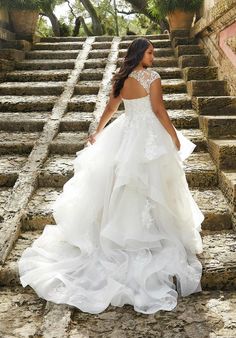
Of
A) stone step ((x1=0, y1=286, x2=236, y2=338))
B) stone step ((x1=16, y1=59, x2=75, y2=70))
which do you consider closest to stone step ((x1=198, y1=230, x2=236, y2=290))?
stone step ((x1=0, y1=286, x2=236, y2=338))

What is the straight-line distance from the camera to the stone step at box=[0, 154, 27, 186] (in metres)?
4.03

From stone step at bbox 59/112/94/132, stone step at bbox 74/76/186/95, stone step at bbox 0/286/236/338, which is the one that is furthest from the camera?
stone step at bbox 74/76/186/95

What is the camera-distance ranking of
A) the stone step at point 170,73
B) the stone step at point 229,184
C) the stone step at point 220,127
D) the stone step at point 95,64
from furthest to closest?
1. the stone step at point 95,64
2. the stone step at point 170,73
3. the stone step at point 220,127
4. the stone step at point 229,184

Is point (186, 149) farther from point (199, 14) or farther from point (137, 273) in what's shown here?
point (199, 14)

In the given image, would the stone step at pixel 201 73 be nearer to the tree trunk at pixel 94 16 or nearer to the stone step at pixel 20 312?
the stone step at pixel 20 312

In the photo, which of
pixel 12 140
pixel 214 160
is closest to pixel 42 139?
pixel 12 140

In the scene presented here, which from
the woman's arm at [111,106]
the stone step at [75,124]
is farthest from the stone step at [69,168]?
the woman's arm at [111,106]

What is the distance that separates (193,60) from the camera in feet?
20.8

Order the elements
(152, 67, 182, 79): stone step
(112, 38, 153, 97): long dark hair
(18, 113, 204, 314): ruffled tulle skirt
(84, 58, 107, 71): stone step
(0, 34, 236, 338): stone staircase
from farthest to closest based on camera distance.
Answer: (84, 58, 107, 71): stone step, (152, 67, 182, 79): stone step, (112, 38, 153, 97): long dark hair, (18, 113, 204, 314): ruffled tulle skirt, (0, 34, 236, 338): stone staircase

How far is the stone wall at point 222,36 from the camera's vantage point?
5055 millimetres

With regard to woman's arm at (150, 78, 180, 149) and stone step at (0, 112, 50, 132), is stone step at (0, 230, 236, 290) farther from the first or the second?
stone step at (0, 112, 50, 132)

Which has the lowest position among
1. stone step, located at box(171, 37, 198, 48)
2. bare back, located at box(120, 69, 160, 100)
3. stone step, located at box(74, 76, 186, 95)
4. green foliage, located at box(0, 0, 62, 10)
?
bare back, located at box(120, 69, 160, 100)

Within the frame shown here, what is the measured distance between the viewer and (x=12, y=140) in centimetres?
472

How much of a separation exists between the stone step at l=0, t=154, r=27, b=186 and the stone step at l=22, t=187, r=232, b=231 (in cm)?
38
